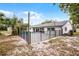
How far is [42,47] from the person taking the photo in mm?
4527

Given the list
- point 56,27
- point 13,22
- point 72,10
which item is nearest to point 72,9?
point 72,10

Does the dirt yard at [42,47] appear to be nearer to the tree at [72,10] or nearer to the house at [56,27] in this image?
the house at [56,27]

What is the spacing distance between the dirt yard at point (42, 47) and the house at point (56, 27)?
8 cm

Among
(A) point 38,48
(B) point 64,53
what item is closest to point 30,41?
(A) point 38,48

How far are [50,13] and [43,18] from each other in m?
0.10

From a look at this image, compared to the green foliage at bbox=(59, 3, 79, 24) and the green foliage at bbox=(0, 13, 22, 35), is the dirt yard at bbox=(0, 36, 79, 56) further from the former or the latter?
the green foliage at bbox=(59, 3, 79, 24)

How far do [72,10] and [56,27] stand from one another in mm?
268

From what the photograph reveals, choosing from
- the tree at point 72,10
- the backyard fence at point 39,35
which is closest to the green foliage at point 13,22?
the backyard fence at point 39,35

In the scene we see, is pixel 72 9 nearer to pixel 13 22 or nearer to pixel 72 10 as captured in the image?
pixel 72 10

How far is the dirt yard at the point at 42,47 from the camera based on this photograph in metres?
4.50

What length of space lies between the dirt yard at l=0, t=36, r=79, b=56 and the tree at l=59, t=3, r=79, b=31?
206mm

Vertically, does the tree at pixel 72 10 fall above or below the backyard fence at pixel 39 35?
above

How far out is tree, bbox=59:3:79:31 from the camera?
4480 mm

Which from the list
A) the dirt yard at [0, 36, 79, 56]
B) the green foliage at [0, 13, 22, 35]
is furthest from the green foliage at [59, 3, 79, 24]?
the green foliage at [0, 13, 22, 35]
